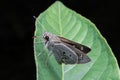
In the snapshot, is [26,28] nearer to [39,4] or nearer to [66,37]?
[39,4]

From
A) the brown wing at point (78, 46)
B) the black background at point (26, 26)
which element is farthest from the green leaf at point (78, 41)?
the black background at point (26, 26)

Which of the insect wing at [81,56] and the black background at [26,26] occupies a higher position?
the black background at [26,26]

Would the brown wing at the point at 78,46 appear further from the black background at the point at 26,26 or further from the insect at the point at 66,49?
the black background at the point at 26,26

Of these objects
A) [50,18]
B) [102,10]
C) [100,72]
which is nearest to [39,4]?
[102,10]

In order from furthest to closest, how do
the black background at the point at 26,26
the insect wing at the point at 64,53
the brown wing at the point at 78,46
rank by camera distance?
the black background at the point at 26,26 → the insect wing at the point at 64,53 → the brown wing at the point at 78,46

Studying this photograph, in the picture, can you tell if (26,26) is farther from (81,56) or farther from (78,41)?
(78,41)

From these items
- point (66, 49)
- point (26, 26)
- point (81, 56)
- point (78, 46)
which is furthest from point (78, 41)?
point (26, 26)
